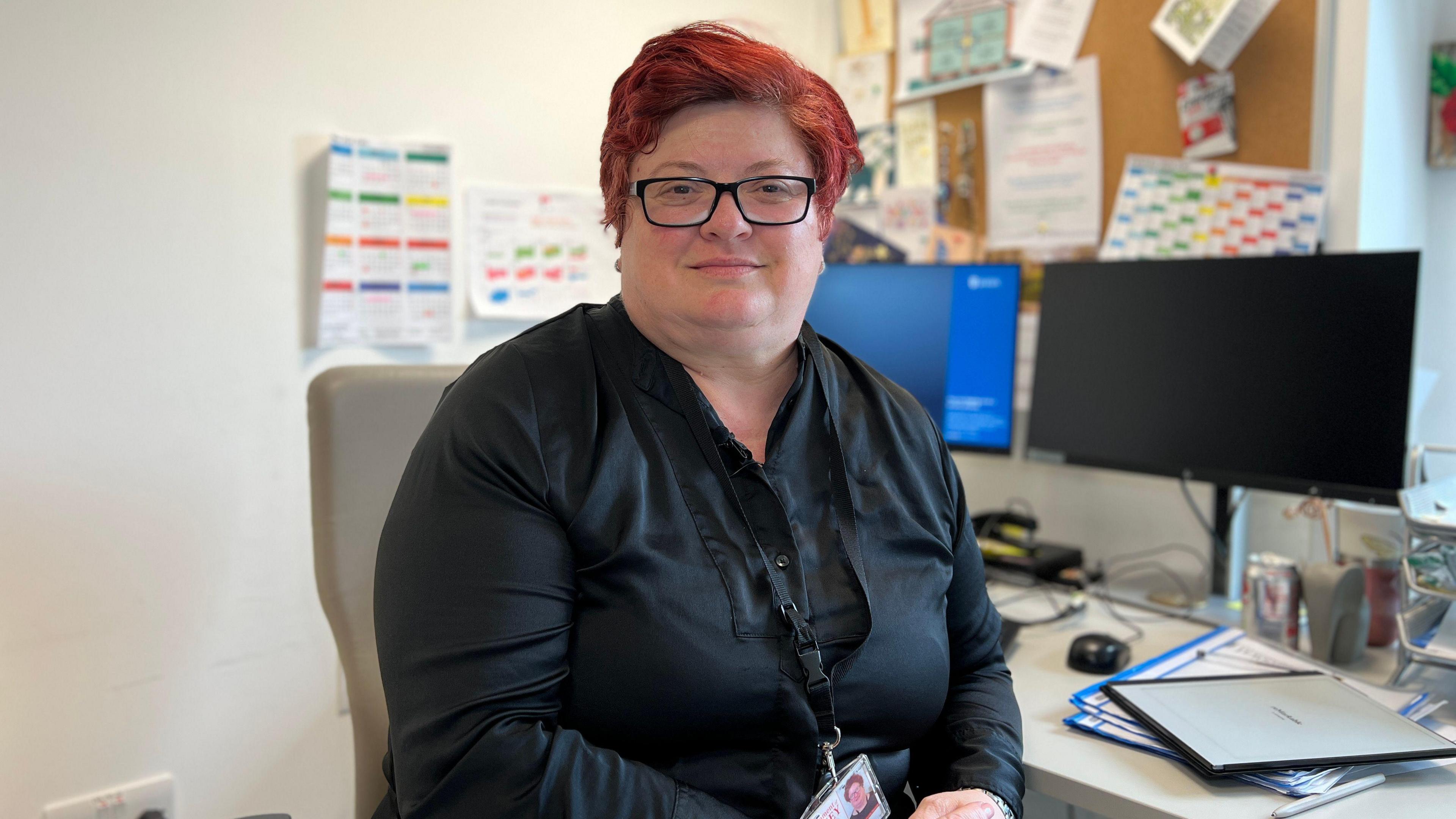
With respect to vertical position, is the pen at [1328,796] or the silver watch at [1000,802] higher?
the pen at [1328,796]

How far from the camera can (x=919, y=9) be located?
2.08m

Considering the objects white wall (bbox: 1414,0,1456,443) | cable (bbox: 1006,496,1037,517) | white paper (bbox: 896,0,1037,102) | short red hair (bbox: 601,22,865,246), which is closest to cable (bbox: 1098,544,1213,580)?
cable (bbox: 1006,496,1037,517)

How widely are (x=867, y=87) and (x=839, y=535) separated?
58.5 inches

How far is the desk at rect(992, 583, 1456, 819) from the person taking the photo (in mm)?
950

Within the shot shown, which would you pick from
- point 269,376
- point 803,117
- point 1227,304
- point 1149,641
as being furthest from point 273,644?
point 1227,304

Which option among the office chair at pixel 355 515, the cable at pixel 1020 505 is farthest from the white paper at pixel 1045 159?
the office chair at pixel 355 515

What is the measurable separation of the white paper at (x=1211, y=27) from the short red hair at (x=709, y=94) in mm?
915

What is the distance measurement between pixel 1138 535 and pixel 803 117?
1164mm

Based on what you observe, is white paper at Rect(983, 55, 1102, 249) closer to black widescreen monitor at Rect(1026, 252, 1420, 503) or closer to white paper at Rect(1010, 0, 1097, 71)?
white paper at Rect(1010, 0, 1097, 71)

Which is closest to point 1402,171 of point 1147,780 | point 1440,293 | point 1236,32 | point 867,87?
point 1440,293

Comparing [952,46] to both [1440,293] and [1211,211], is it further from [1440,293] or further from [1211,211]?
[1440,293]

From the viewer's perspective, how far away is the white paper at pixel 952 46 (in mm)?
1921

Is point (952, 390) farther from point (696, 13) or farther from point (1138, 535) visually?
point (696, 13)

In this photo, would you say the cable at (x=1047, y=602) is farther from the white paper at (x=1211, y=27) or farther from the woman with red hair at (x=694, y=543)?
the white paper at (x=1211, y=27)
